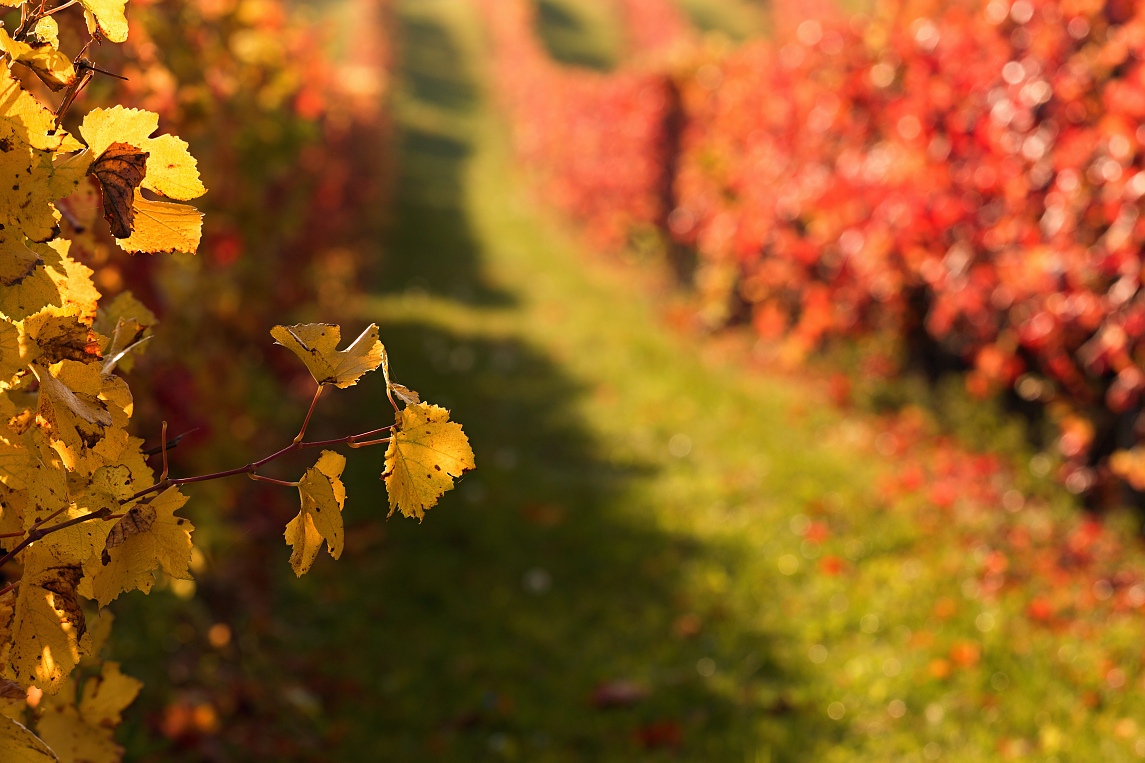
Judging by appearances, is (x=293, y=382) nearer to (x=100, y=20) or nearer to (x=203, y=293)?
(x=203, y=293)

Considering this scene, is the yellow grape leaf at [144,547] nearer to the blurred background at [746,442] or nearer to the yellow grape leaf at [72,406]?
the yellow grape leaf at [72,406]

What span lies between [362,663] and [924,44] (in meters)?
4.20

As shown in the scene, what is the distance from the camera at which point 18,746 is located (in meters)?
0.90

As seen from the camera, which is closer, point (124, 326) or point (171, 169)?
point (171, 169)

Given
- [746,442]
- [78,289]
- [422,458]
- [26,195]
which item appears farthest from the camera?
[746,442]

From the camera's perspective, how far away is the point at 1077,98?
→ 4305 millimetres

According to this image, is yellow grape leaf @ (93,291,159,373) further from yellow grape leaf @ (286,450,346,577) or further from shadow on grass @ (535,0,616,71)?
shadow on grass @ (535,0,616,71)

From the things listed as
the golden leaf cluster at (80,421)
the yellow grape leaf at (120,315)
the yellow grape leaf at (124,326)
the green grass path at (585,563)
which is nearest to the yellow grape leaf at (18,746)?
the golden leaf cluster at (80,421)

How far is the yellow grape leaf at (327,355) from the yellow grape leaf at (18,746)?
42 cm

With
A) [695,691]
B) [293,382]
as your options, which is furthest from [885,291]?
[293,382]

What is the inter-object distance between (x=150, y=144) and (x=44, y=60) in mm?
120

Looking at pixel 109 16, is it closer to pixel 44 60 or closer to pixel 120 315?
pixel 44 60

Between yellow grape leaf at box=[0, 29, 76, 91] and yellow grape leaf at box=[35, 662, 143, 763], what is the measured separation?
0.74m

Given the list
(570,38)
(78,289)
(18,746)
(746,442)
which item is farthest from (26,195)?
(570,38)
